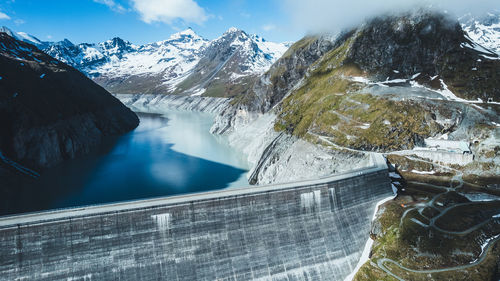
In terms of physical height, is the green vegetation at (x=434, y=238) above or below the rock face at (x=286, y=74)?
below

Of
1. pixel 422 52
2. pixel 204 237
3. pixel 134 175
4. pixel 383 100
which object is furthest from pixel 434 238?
pixel 134 175

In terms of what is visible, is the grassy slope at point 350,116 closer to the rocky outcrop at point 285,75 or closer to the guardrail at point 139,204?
the guardrail at point 139,204

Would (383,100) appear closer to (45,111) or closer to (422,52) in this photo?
(422,52)

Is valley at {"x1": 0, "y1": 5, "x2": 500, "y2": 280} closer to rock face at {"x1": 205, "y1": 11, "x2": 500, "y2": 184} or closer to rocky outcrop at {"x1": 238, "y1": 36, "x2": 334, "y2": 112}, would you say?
rock face at {"x1": 205, "y1": 11, "x2": 500, "y2": 184}

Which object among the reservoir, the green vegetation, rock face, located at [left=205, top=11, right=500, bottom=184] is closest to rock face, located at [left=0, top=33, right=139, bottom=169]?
the reservoir

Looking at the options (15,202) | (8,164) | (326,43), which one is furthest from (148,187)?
(326,43)

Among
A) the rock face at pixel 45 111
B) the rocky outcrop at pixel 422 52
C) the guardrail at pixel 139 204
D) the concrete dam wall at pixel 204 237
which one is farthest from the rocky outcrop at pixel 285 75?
the concrete dam wall at pixel 204 237
